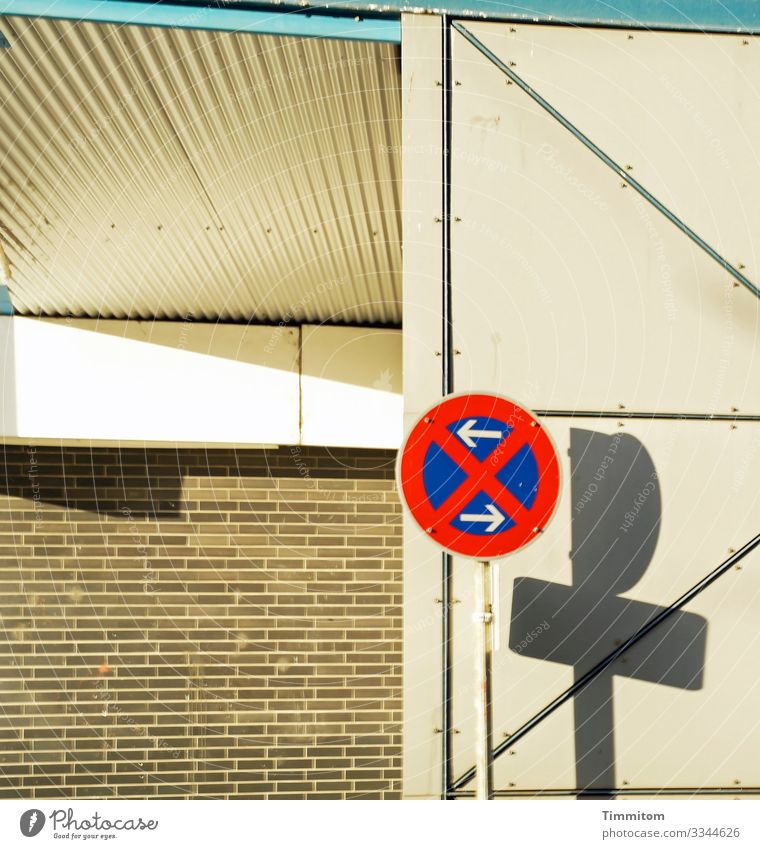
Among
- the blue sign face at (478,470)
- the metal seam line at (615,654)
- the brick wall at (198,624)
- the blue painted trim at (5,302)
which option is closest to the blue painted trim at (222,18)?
the blue sign face at (478,470)

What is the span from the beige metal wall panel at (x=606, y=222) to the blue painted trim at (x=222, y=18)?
0.43m

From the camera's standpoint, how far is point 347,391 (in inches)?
296

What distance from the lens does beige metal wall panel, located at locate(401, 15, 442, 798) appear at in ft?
12.7

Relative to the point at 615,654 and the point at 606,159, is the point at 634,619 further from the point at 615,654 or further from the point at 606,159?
the point at 606,159

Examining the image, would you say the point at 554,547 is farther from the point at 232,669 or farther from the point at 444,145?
the point at 232,669

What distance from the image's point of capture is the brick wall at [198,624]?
755cm

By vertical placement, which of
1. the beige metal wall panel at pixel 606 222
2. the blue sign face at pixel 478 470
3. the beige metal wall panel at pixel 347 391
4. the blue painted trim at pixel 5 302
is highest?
the blue painted trim at pixel 5 302

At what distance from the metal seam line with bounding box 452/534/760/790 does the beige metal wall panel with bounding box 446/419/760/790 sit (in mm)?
28

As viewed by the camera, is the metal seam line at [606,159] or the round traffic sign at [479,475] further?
the metal seam line at [606,159]

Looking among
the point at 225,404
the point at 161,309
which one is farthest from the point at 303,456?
the point at 161,309

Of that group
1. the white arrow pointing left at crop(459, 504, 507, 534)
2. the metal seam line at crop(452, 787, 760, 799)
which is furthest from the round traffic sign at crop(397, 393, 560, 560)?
the metal seam line at crop(452, 787, 760, 799)

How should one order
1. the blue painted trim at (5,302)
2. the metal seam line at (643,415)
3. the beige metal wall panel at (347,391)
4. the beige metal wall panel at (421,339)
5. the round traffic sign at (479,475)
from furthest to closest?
the beige metal wall panel at (347,391) < the blue painted trim at (5,302) < the metal seam line at (643,415) < the beige metal wall panel at (421,339) < the round traffic sign at (479,475)

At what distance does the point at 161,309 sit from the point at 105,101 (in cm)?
283

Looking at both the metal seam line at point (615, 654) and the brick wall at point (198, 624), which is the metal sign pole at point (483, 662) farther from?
the brick wall at point (198, 624)
